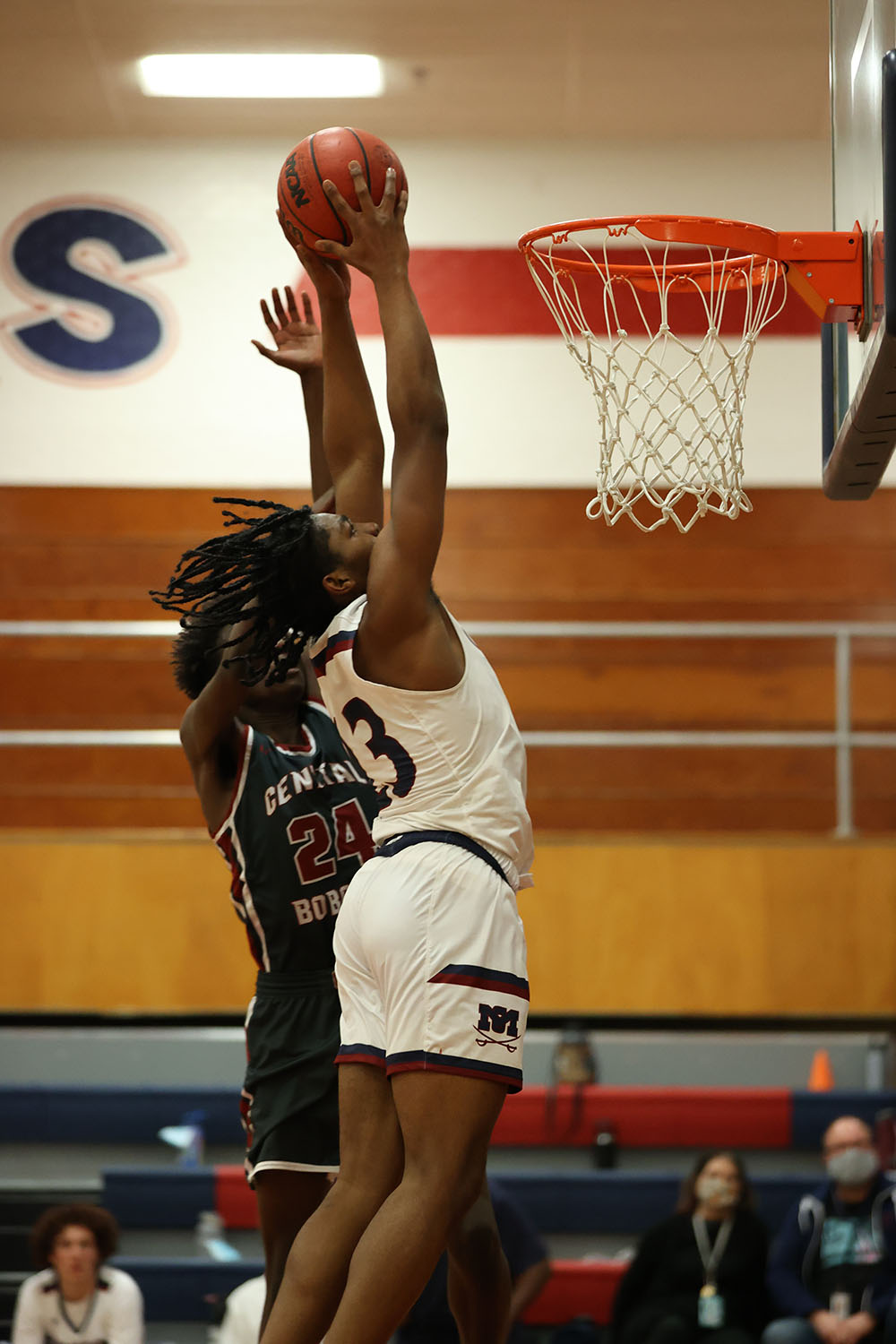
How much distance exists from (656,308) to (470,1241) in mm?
6444

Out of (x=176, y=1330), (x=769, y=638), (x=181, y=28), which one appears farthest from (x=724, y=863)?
(x=181, y=28)

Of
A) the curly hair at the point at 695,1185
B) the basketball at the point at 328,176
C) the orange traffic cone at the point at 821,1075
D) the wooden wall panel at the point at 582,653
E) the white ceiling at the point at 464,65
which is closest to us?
the basketball at the point at 328,176

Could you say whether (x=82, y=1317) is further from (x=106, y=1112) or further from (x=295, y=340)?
(x=295, y=340)

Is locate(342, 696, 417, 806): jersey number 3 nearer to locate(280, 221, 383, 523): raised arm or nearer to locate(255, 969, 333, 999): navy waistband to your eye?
locate(280, 221, 383, 523): raised arm

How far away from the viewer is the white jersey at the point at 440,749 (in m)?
2.96

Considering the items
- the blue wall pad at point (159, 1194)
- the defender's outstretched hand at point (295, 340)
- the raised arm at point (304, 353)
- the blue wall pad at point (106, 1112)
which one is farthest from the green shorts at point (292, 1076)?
the blue wall pad at point (106, 1112)

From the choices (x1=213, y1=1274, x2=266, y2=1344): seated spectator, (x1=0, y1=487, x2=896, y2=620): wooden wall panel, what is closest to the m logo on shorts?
(x1=213, y1=1274, x2=266, y2=1344): seated spectator

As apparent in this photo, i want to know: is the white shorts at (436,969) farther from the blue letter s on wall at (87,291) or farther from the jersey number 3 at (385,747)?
the blue letter s on wall at (87,291)

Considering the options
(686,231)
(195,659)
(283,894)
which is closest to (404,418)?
(686,231)

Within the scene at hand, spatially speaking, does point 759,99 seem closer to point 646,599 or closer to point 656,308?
point 656,308

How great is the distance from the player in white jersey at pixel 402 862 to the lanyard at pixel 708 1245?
10.5ft

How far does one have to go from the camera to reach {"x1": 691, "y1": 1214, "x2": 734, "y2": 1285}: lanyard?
6008 millimetres

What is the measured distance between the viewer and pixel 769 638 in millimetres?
10016

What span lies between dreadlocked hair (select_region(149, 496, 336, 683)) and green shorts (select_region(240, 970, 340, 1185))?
0.87 m
